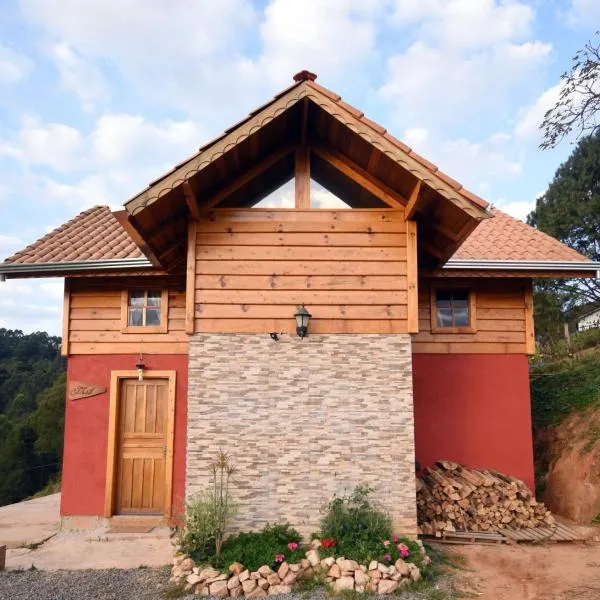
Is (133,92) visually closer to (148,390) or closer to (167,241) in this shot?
(167,241)

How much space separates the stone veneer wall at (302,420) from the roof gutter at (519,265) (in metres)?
2.21

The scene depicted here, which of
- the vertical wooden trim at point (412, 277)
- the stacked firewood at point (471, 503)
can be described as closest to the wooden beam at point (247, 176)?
the vertical wooden trim at point (412, 277)

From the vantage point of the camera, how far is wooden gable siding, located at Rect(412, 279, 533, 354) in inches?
329

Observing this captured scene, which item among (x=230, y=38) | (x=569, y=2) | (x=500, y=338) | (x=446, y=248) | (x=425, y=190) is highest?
(x=569, y=2)

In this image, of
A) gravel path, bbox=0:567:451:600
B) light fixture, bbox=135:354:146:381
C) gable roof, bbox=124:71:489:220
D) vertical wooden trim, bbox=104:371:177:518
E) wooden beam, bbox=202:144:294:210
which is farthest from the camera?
light fixture, bbox=135:354:146:381

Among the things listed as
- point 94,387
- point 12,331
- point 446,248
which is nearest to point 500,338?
point 446,248

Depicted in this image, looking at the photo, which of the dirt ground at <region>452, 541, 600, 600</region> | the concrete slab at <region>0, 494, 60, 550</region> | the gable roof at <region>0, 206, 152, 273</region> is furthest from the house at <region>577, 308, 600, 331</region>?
the concrete slab at <region>0, 494, 60, 550</region>

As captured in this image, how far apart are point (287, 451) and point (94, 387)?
3736mm

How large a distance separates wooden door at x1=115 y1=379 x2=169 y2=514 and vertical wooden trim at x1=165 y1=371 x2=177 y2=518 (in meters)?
0.10

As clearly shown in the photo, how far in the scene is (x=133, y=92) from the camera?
12.8 meters

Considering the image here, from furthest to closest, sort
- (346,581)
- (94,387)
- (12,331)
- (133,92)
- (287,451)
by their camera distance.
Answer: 1. (12,331)
2. (133,92)
3. (94,387)
4. (287,451)
5. (346,581)

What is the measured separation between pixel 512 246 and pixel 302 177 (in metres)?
4.09

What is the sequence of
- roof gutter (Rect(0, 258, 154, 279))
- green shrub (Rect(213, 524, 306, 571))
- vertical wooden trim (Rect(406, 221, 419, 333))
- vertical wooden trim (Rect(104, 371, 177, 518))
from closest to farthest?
green shrub (Rect(213, 524, 306, 571)), vertical wooden trim (Rect(406, 221, 419, 333)), roof gutter (Rect(0, 258, 154, 279)), vertical wooden trim (Rect(104, 371, 177, 518))

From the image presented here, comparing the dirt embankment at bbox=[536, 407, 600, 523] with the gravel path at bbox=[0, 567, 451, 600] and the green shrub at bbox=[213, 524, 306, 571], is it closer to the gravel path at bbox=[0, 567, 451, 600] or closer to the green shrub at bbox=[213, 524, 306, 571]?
the gravel path at bbox=[0, 567, 451, 600]
